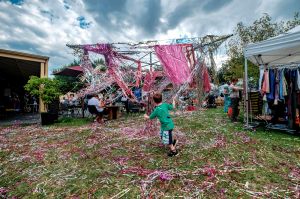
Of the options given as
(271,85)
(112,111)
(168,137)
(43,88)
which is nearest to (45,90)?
(43,88)

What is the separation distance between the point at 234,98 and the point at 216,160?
16.7 ft

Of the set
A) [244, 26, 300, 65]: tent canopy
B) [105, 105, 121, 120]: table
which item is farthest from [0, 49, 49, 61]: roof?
[244, 26, 300, 65]: tent canopy

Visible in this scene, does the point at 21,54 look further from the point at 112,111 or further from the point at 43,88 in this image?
the point at 112,111

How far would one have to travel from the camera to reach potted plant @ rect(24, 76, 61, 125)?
931 cm

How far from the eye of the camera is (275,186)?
116 inches

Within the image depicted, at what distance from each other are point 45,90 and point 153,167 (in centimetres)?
767

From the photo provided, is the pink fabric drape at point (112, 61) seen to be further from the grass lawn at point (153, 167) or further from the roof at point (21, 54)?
the roof at point (21, 54)

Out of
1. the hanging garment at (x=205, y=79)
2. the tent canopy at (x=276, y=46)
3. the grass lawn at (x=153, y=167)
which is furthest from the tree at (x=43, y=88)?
the tent canopy at (x=276, y=46)

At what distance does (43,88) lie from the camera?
9.55 meters

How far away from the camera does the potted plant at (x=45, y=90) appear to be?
367 inches

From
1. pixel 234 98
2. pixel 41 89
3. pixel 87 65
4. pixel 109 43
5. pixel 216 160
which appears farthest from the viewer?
pixel 41 89

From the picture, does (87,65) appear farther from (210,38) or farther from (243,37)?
(243,37)

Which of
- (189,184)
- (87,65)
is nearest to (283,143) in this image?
(189,184)

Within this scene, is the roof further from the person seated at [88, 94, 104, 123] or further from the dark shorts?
the dark shorts
